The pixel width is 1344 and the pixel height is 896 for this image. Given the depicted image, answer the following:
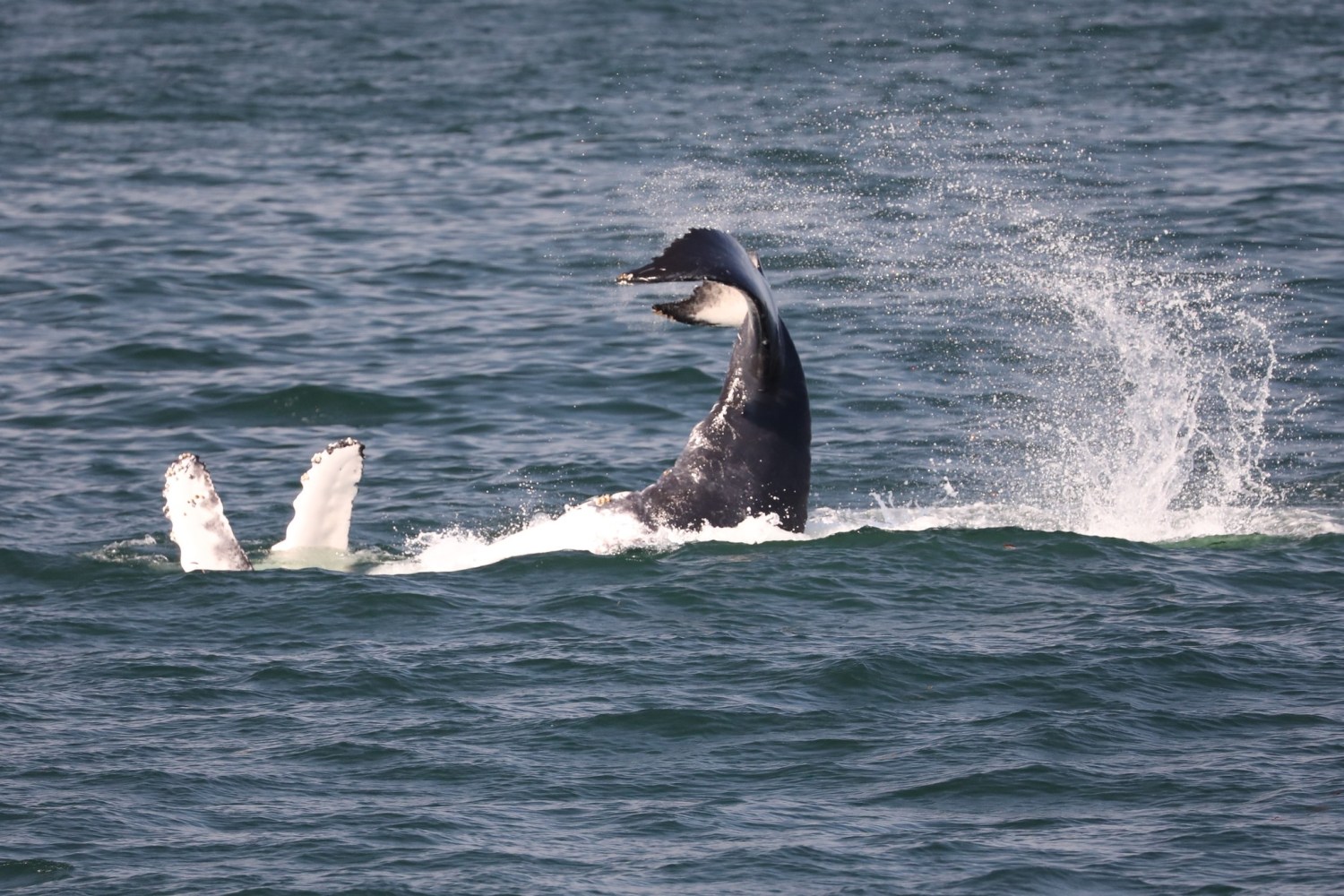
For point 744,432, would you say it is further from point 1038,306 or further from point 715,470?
point 1038,306

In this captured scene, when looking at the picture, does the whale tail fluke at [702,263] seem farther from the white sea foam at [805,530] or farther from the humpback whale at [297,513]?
the humpback whale at [297,513]

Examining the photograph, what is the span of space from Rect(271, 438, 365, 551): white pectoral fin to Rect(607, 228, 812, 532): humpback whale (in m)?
1.85

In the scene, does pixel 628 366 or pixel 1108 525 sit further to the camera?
pixel 628 366

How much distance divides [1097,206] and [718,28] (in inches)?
647

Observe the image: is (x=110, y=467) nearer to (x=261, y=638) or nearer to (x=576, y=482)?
(x=576, y=482)

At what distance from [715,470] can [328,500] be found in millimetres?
2607

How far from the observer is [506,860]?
8.98m

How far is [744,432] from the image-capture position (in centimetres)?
1247

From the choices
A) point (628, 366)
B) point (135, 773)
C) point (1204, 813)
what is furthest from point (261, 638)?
point (628, 366)

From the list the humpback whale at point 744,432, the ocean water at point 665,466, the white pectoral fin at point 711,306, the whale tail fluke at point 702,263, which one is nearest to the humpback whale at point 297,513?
the ocean water at point 665,466

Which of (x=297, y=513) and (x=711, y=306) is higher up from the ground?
(x=711, y=306)

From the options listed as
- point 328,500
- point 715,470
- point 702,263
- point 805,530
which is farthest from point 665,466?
point 702,263

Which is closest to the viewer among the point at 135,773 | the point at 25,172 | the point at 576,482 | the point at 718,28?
the point at 135,773

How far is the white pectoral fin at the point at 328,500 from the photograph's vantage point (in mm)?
12625
